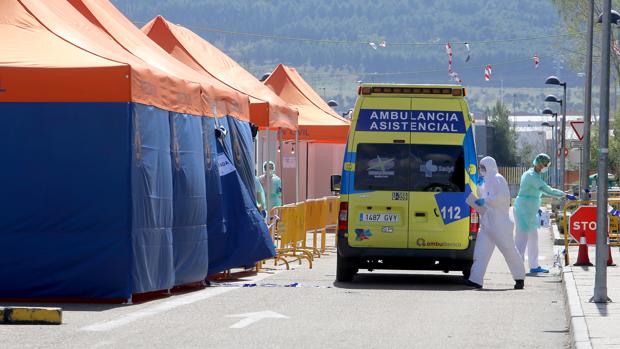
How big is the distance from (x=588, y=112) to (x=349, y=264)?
57.3ft

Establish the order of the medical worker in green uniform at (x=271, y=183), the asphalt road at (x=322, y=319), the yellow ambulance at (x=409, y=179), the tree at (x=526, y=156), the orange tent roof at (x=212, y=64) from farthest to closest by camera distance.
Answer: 1. the tree at (x=526, y=156)
2. the medical worker in green uniform at (x=271, y=183)
3. the orange tent roof at (x=212, y=64)
4. the yellow ambulance at (x=409, y=179)
5. the asphalt road at (x=322, y=319)

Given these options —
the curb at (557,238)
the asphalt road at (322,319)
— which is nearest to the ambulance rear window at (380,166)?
the asphalt road at (322,319)

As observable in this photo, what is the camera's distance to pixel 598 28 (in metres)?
66.6

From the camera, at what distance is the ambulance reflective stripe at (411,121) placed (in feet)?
65.1

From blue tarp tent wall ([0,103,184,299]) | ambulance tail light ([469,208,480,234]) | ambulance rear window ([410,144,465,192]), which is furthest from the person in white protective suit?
blue tarp tent wall ([0,103,184,299])

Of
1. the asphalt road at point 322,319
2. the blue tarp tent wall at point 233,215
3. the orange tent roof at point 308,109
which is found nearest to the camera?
the asphalt road at point 322,319

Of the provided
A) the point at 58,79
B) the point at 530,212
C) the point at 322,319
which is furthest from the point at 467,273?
the point at 58,79

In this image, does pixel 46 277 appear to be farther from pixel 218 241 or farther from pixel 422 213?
pixel 422 213

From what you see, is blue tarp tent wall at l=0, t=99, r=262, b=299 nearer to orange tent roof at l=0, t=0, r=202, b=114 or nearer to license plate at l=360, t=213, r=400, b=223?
orange tent roof at l=0, t=0, r=202, b=114

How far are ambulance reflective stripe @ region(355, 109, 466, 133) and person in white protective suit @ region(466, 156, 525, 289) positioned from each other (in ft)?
2.32

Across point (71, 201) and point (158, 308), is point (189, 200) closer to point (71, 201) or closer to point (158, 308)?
point (71, 201)

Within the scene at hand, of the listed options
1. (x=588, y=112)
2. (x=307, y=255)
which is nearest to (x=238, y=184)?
(x=307, y=255)

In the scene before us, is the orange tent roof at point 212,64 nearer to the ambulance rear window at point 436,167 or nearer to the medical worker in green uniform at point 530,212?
the medical worker in green uniform at point 530,212

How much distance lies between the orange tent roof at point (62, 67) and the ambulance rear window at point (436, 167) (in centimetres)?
357
